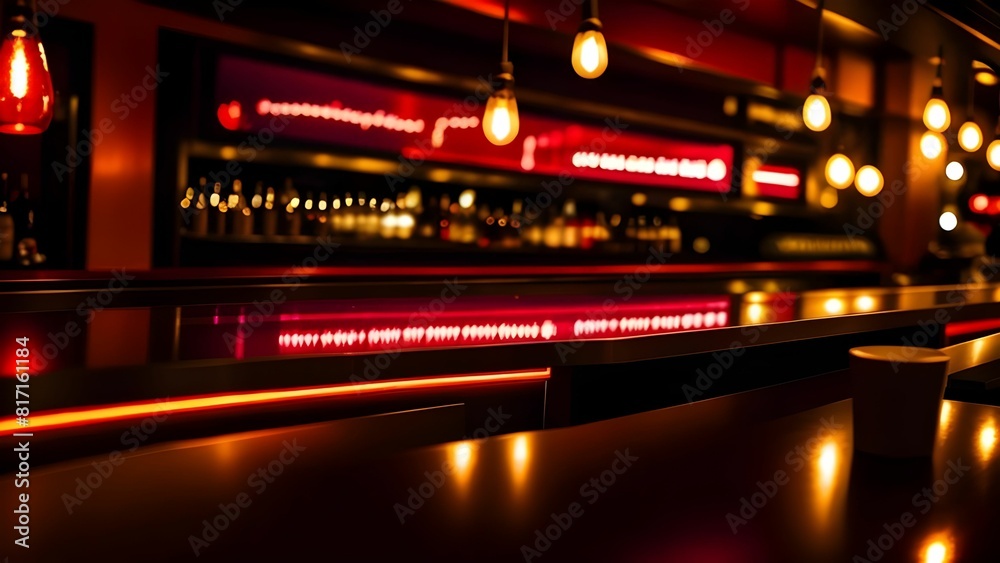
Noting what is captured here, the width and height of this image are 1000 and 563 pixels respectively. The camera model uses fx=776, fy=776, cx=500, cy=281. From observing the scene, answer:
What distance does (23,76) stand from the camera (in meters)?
1.57

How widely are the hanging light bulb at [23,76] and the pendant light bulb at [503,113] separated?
50.7 inches

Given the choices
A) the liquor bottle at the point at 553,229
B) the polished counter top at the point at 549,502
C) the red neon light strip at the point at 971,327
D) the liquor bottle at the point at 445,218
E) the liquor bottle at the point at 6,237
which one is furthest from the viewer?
the liquor bottle at the point at 553,229

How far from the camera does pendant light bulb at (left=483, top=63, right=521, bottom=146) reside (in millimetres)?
2508

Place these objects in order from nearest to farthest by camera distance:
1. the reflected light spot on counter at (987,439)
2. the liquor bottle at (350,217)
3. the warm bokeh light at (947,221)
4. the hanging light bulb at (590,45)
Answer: the reflected light spot on counter at (987,439)
the hanging light bulb at (590,45)
the liquor bottle at (350,217)
the warm bokeh light at (947,221)

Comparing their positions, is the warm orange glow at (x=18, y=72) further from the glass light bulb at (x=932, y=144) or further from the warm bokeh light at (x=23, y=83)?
the glass light bulb at (x=932, y=144)

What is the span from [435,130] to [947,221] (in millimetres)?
5444

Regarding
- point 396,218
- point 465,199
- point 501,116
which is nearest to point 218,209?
point 396,218

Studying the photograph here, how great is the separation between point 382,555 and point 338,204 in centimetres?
311

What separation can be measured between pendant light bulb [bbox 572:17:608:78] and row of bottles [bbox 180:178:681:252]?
1676mm

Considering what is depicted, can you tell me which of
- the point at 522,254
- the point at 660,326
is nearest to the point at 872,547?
the point at 660,326

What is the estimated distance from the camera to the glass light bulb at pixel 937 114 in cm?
349

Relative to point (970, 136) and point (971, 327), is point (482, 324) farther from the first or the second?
point (970, 136)

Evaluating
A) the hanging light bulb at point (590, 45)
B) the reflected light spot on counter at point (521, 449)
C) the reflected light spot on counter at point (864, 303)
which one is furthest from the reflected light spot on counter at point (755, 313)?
the reflected light spot on counter at point (521, 449)

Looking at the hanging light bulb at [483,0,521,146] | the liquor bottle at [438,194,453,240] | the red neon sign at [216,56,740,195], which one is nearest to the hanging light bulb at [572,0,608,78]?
the hanging light bulb at [483,0,521,146]
